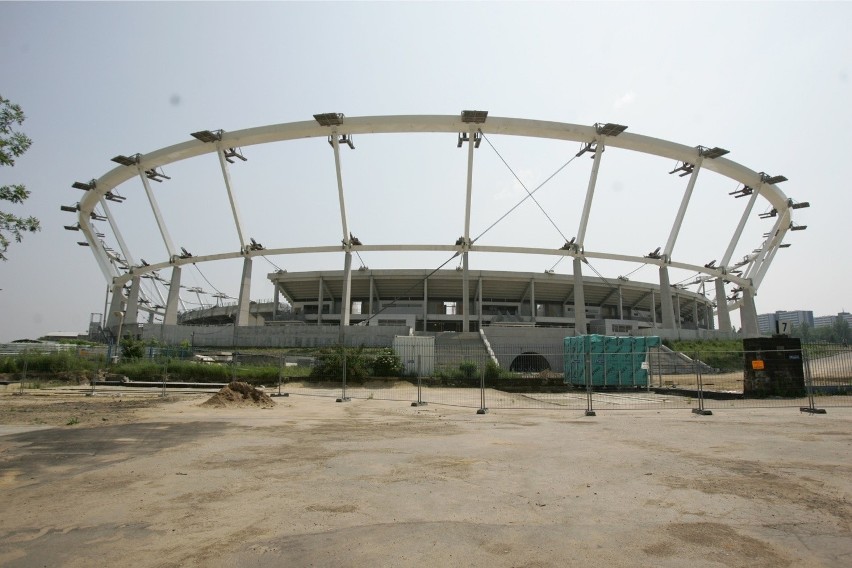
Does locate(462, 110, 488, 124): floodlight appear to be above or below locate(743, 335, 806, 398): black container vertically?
above

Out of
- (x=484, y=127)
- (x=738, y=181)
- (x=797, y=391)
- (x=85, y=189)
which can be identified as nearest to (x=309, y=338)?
(x=484, y=127)

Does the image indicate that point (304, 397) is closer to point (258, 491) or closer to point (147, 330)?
point (258, 491)

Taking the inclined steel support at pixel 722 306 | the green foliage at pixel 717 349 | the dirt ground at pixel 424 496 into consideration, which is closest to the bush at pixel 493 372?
the dirt ground at pixel 424 496

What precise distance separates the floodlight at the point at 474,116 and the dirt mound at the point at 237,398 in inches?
1056

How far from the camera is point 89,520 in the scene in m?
4.32

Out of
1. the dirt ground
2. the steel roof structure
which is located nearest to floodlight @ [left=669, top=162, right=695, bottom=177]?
the steel roof structure

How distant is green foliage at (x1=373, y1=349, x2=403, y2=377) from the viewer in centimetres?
2475

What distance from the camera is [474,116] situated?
1377 inches

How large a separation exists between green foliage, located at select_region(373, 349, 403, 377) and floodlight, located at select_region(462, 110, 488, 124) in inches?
784

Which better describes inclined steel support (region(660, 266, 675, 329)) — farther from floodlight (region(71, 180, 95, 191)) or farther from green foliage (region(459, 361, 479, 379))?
floodlight (region(71, 180, 95, 191))

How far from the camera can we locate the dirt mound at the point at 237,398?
566 inches

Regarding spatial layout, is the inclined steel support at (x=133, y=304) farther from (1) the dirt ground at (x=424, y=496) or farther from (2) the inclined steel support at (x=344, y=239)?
(1) the dirt ground at (x=424, y=496)

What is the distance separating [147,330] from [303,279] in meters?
16.8

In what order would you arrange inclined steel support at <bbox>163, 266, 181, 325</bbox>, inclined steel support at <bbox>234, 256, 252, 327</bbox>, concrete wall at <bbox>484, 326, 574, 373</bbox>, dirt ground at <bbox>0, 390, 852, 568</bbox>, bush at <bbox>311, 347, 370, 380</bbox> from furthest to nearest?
inclined steel support at <bbox>163, 266, 181, 325</bbox>, inclined steel support at <bbox>234, 256, 252, 327</bbox>, concrete wall at <bbox>484, 326, 574, 373</bbox>, bush at <bbox>311, 347, 370, 380</bbox>, dirt ground at <bbox>0, 390, 852, 568</bbox>
